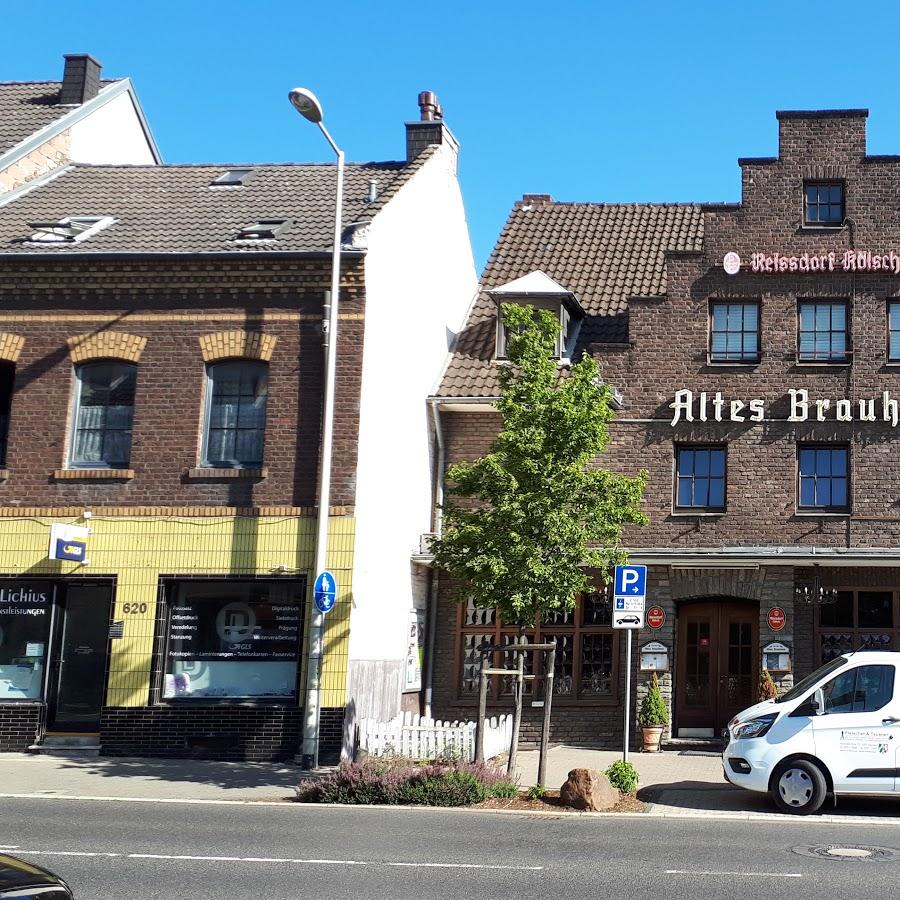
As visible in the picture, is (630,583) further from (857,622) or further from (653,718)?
(857,622)

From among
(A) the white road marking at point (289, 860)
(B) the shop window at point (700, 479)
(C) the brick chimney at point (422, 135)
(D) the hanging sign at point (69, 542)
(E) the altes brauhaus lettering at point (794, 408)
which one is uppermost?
(C) the brick chimney at point (422, 135)

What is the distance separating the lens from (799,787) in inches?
551

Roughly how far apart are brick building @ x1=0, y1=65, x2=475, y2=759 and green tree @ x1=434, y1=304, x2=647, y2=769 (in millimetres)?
2768

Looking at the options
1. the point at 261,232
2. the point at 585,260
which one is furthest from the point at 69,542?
the point at 585,260

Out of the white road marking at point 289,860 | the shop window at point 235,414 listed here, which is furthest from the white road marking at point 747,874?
the shop window at point 235,414

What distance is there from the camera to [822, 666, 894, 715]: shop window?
14.2 meters

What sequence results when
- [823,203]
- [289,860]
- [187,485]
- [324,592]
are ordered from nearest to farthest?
[289,860] → [324,592] → [187,485] → [823,203]

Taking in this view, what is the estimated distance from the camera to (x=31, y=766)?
17094 millimetres

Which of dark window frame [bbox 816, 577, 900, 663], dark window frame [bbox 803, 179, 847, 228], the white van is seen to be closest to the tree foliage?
the white van

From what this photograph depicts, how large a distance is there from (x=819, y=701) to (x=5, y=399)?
13326 millimetres

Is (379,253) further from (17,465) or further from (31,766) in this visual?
(31,766)

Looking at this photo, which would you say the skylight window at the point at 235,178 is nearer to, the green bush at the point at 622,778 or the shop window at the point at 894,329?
the shop window at the point at 894,329

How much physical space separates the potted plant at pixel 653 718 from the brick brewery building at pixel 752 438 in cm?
44

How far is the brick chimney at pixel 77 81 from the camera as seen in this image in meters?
25.7
